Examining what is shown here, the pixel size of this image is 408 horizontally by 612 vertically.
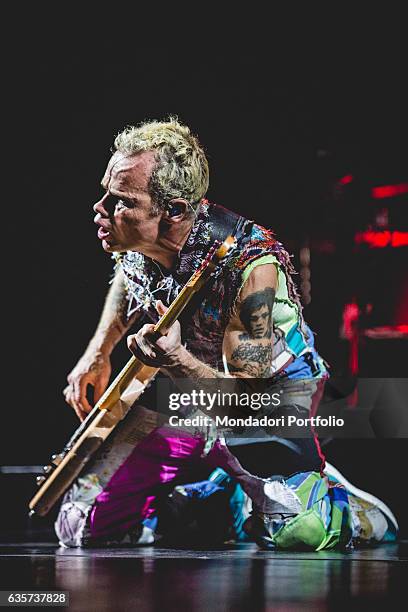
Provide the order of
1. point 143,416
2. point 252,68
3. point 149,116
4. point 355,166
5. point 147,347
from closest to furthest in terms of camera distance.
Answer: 1. point 147,347
2. point 143,416
3. point 149,116
4. point 252,68
5. point 355,166

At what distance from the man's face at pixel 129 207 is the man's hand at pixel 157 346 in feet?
1.00

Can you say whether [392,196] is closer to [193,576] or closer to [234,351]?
[234,351]

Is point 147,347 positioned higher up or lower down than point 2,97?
lower down

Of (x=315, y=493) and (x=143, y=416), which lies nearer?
(x=315, y=493)

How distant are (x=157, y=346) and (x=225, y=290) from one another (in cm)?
25

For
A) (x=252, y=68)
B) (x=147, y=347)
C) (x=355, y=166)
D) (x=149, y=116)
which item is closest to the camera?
(x=147, y=347)

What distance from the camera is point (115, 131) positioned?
2986 mm

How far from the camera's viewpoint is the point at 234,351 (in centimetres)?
249

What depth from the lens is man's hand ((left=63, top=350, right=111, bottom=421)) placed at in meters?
2.81

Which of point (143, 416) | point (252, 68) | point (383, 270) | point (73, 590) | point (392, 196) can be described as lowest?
point (73, 590)

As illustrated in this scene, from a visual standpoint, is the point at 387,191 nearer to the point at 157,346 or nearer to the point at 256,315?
the point at 256,315

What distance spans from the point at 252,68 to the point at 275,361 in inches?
42.7

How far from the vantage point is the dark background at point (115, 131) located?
3057 mm

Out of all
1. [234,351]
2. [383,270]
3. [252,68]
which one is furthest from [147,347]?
→ [383,270]
